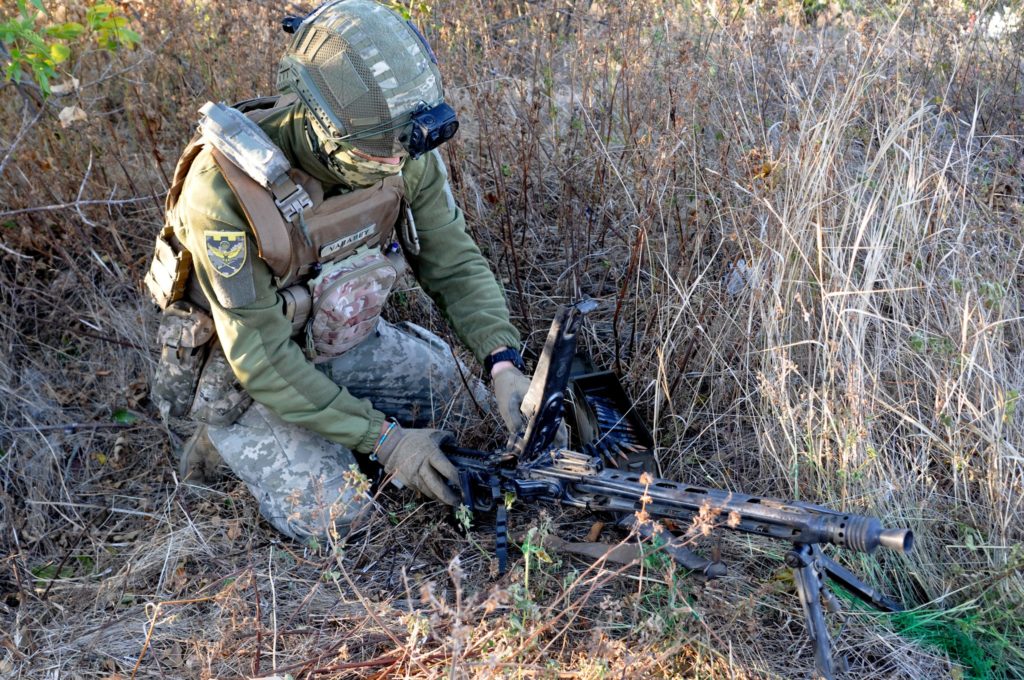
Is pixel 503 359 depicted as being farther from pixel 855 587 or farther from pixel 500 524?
pixel 855 587

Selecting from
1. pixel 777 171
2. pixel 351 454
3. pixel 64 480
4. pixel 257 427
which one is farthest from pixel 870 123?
pixel 64 480

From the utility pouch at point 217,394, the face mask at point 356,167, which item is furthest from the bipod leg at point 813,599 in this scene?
the utility pouch at point 217,394

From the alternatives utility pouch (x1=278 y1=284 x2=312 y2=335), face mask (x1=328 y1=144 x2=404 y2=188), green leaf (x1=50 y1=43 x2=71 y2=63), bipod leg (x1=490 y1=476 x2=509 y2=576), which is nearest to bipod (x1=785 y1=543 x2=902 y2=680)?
bipod leg (x1=490 y1=476 x2=509 y2=576)

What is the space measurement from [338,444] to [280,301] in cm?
73

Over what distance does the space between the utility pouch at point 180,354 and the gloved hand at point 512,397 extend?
3.85ft

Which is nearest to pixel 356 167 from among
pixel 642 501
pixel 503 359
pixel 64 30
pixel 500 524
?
pixel 503 359

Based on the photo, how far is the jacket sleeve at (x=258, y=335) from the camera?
3.27 meters

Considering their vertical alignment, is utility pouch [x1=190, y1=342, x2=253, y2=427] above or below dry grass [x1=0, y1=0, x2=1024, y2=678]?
above

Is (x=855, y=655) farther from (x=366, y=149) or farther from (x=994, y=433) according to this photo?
(x=366, y=149)

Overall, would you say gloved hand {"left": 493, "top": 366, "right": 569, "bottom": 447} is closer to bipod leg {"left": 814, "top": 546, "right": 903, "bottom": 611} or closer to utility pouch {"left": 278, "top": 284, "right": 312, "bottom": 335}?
utility pouch {"left": 278, "top": 284, "right": 312, "bottom": 335}

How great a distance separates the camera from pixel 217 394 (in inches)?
150

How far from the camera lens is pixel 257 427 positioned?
3900 mm

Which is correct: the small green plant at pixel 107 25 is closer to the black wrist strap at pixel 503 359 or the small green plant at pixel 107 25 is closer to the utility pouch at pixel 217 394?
the utility pouch at pixel 217 394

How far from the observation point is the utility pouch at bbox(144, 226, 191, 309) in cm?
346
